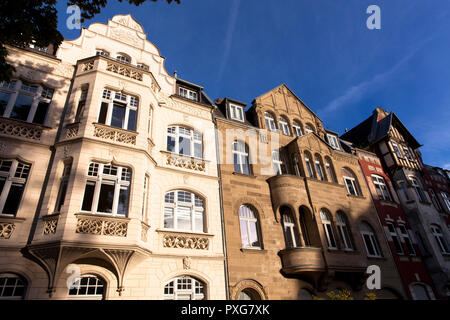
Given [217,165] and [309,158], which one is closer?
[217,165]

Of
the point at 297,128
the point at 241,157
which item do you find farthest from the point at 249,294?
the point at 297,128

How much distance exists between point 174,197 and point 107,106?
520 centimetres

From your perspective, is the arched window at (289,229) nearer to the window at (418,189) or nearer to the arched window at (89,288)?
the arched window at (89,288)

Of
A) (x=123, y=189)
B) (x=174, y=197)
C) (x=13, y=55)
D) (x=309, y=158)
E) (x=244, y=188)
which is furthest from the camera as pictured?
(x=309, y=158)

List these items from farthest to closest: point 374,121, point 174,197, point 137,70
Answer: point 374,121 → point 137,70 → point 174,197

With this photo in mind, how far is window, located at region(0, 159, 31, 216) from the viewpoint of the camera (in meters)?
9.57

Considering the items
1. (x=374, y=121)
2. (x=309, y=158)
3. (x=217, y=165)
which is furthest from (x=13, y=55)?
(x=374, y=121)

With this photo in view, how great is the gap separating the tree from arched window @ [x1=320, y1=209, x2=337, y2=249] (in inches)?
536

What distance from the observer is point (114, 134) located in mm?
11578

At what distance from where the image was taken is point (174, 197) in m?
12.8

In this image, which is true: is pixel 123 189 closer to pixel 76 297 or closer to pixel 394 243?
pixel 76 297

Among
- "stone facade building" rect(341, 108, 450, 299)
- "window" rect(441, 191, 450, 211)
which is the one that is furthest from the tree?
"window" rect(441, 191, 450, 211)

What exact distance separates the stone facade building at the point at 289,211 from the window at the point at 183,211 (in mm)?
1361

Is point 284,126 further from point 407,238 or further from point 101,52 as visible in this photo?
point 101,52
